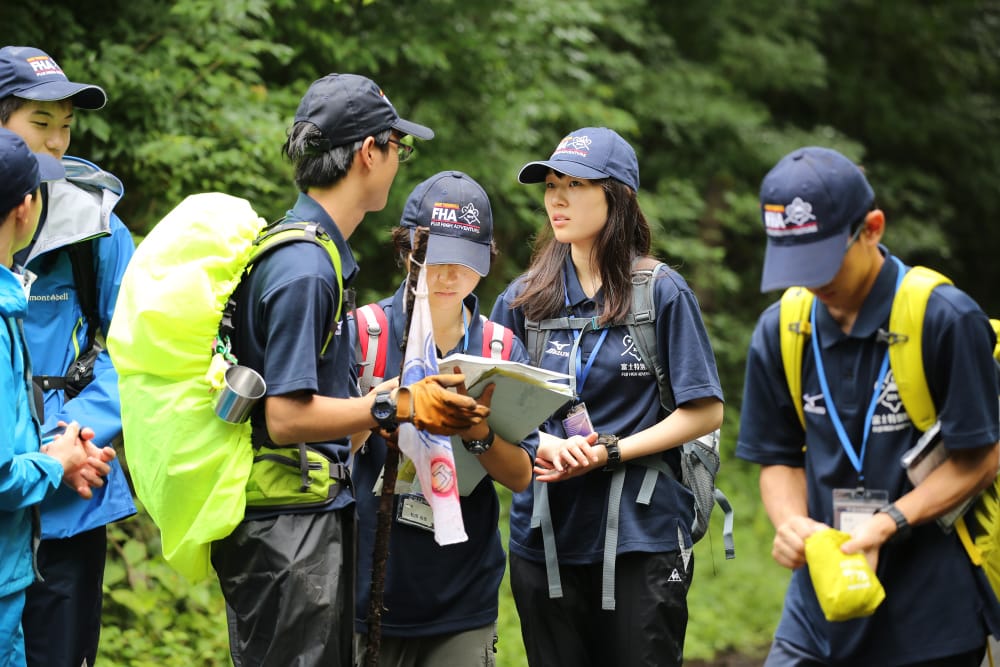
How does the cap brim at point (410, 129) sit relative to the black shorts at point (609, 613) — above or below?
above

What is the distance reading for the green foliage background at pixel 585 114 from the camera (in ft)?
20.9

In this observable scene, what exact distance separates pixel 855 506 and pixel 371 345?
1735 millimetres

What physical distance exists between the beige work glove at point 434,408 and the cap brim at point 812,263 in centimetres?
89

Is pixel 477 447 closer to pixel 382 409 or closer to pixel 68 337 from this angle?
pixel 382 409

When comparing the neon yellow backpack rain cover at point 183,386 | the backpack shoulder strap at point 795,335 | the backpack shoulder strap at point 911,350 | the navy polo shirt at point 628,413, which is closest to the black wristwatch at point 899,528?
the backpack shoulder strap at point 911,350

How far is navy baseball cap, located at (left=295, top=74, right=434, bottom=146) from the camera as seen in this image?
3373mm

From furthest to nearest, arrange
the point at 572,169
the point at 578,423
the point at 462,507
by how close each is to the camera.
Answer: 1. the point at 572,169
2. the point at 578,423
3. the point at 462,507

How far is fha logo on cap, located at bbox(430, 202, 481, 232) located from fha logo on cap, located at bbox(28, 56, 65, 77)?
1.60 meters

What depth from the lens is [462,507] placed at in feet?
12.9

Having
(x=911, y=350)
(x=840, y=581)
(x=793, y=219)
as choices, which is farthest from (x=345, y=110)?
(x=840, y=581)

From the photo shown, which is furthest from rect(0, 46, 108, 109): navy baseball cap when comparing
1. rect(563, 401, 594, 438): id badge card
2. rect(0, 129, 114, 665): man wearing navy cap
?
rect(563, 401, 594, 438): id badge card

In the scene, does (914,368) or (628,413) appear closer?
(914,368)

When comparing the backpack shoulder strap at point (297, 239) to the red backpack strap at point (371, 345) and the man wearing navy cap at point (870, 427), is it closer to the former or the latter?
the red backpack strap at point (371, 345)

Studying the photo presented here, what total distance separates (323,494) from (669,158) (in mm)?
8655
